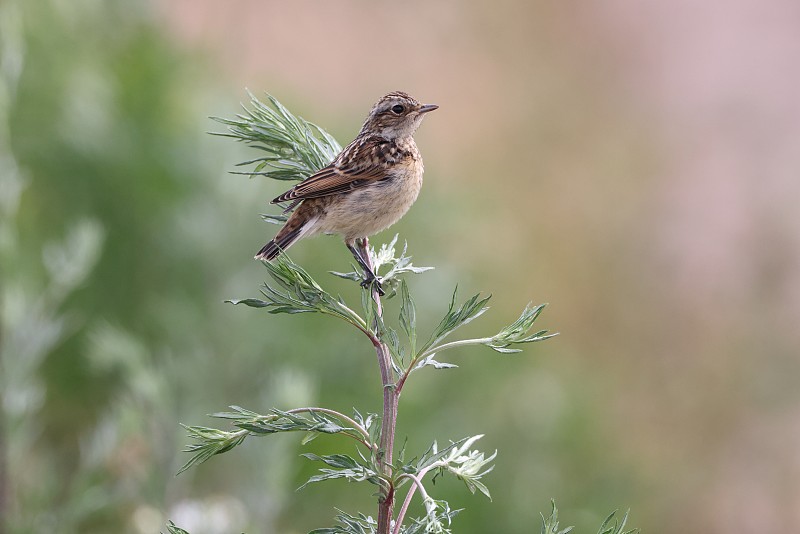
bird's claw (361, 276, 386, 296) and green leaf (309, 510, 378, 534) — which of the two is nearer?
green leaf (309, 510, 378, 534)

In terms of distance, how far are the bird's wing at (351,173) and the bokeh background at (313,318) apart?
741mm

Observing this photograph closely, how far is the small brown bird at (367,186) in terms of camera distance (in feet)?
8.68

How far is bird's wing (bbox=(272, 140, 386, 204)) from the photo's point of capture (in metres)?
2.51

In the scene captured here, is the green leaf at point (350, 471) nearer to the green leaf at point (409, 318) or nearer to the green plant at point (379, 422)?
the green plant at point (379, 422)

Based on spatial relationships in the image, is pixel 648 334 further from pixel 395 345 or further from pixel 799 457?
pixel 395 345

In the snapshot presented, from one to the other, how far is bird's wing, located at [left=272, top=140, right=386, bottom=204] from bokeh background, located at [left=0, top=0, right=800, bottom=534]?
0.74 metres

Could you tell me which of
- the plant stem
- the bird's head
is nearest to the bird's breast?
the bird's head

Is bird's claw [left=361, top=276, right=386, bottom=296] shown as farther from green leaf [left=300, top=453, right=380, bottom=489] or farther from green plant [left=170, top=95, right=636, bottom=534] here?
green leaf [left=300, top=453, right=380, bottom=489]

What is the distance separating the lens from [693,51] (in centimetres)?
1559

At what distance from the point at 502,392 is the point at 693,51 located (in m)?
10.9

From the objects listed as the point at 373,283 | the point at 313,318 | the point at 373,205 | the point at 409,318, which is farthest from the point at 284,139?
the point at 313,318

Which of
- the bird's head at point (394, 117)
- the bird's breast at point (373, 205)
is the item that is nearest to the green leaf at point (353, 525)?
the bird's breast at point (373, 205)

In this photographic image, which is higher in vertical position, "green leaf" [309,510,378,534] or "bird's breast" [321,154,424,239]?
"bird's breast" [321,154,424,239]

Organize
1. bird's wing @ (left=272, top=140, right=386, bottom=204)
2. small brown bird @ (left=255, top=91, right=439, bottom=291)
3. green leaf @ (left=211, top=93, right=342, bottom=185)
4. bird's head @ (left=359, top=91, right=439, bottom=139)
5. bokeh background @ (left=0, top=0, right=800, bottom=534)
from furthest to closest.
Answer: bokeh background @ (left=0, top=0, right=800, bottom=534)
bird's head @ (left=359, top=91, right=439, bottom=139)
small brown bird @ (left=255, top=91, right=439, bottom=291)
bird's wing @ (left=272, top=140, right=386, bottom=204)
green leaf @ (left=211, top=93, right=342, bottom=185)
